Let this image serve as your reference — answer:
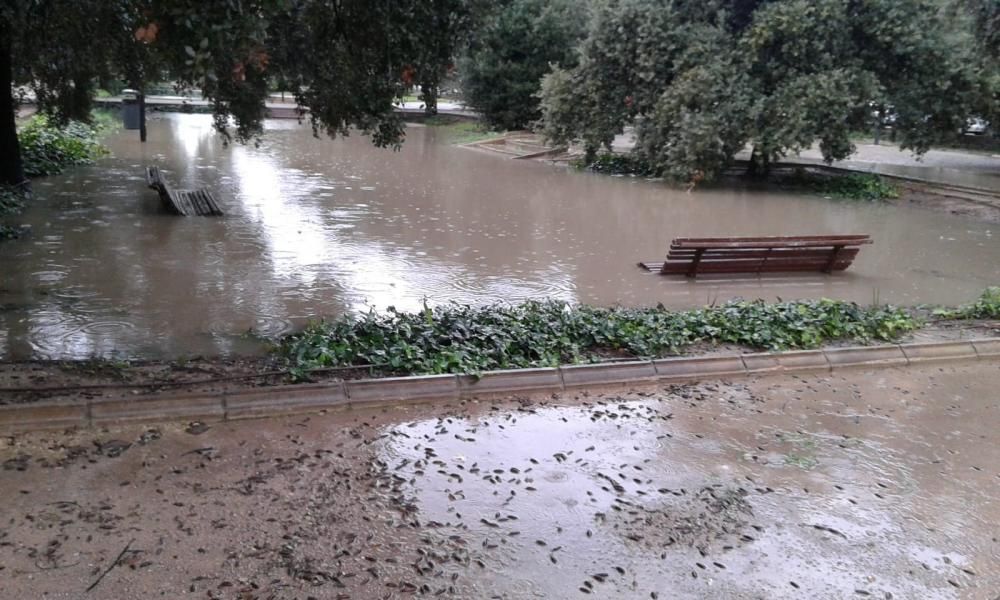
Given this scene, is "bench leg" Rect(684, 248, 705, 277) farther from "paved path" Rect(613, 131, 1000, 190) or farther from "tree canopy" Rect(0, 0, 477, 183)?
"paved path" Rect(613, 131, 1000, 190)

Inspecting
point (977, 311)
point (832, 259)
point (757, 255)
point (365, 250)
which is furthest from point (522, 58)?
point (977, 311)

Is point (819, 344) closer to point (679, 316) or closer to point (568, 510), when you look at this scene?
point (679, 316)

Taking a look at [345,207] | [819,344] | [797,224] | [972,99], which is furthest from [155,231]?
[972,99]

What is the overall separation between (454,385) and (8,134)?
1370 cm

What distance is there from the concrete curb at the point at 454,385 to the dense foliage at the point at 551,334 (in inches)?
8.1

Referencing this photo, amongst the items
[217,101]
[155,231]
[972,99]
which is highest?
[972,99]

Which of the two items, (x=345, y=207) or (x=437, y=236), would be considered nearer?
(x=437, y=236)

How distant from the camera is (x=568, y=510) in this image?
14.9ft

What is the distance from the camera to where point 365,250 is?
504 inches

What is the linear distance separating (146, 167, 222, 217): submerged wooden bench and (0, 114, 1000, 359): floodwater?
0.30 m

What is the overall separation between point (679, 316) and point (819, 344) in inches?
53.0

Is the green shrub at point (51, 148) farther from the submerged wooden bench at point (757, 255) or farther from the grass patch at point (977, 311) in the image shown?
the grass patch at point (977, 311)

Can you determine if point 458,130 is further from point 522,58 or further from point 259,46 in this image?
point 259,46

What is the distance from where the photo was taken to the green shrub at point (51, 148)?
1911 cm
